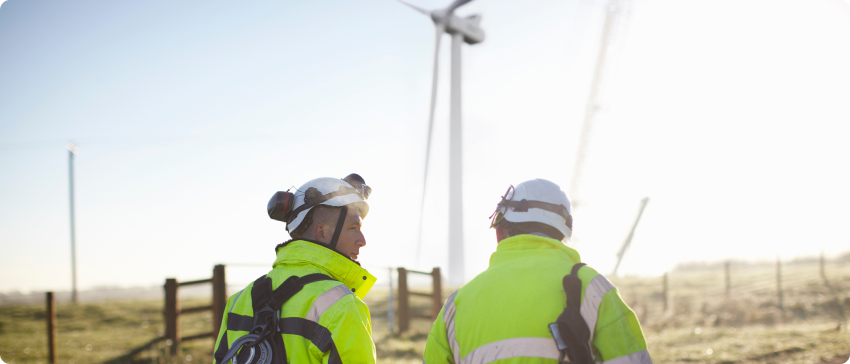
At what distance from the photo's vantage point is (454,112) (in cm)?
2442

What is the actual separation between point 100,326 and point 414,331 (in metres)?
11.7

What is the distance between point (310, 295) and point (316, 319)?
0.36ft

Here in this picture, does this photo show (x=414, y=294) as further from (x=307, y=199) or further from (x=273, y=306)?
(x=273, y=306)

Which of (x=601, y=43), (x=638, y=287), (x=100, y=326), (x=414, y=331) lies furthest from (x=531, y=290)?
(x=601, y=43)

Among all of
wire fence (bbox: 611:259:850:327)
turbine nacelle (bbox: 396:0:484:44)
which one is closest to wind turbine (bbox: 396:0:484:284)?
turbine nacelle (bbox: 396:0:484:44)

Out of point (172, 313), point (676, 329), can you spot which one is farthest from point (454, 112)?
point (172, 313)

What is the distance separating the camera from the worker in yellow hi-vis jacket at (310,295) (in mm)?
2258

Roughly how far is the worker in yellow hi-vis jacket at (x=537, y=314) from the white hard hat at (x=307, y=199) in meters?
0.80

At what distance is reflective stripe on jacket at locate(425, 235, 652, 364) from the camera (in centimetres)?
228

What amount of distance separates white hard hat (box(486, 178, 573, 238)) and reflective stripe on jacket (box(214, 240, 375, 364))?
40.1 inches

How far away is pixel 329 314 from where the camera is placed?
2.26 m

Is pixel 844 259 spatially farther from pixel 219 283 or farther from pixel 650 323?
pixel 219 283

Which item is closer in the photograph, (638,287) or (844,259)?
(638,287)

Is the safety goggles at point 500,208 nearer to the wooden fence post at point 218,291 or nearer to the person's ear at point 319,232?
the person's ear at point 319,232
